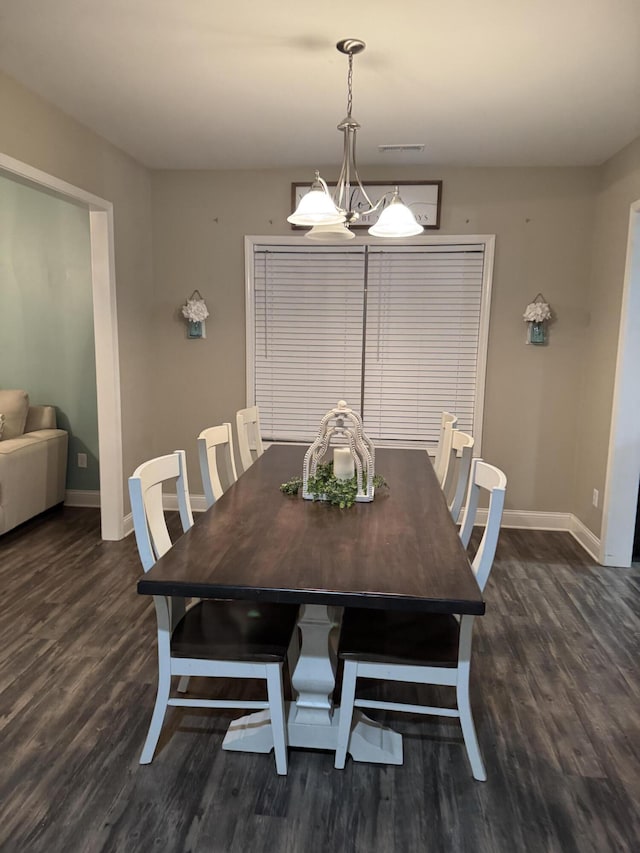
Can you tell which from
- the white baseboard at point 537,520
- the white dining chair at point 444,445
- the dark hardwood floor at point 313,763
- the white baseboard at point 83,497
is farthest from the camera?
the white baseboard at point 83,497

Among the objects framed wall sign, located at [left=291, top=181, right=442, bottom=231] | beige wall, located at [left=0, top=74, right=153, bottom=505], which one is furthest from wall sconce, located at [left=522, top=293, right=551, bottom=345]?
beige wall, located at [left=0, top=74, right=153, bottom=505]

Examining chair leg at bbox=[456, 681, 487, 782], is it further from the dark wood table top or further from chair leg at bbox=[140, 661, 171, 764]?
chair leg at bbox=[140, 661, 171, 764]

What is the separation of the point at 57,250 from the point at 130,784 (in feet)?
12.9

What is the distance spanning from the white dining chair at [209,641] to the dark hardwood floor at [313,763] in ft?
0.55

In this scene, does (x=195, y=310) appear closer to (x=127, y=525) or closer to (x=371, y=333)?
(x=371, y=333)

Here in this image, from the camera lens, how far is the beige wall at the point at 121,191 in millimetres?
2856

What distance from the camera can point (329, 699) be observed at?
199 centimetres

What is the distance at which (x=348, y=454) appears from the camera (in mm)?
2459

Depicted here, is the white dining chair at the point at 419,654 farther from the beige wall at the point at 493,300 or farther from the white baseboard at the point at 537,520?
the white baseboard at the point at 537,520

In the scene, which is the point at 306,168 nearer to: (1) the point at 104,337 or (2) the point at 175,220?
(2) the point at 175,220

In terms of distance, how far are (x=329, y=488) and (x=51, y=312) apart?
3302mm

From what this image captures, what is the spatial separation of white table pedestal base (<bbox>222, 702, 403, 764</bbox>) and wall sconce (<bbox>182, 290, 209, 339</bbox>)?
10.1ft

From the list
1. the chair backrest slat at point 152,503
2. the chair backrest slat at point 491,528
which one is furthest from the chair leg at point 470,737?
the chair backrest slat at point 152,503

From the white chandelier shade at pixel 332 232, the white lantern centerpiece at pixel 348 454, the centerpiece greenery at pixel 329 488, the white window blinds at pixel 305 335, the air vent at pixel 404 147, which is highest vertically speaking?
the air vent at pixel 404 147
